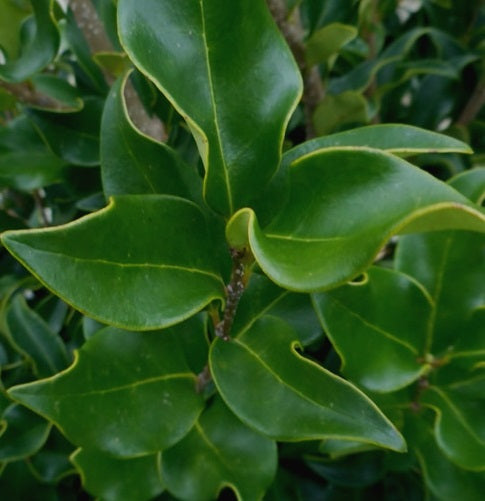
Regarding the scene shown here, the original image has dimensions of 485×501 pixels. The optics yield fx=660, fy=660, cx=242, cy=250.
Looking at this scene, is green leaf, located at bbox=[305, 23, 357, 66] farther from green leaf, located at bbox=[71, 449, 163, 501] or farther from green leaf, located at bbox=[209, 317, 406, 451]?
green leaf, located at bbox=[71, 449, 163, 501]

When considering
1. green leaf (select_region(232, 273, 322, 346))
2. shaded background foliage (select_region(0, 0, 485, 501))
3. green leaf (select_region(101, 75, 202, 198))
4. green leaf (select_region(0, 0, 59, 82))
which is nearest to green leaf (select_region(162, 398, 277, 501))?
shaded background foliage (select_region(0, 0, 485, 501))

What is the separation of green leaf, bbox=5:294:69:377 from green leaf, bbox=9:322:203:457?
0.70 feet

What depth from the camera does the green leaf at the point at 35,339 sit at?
0.76m

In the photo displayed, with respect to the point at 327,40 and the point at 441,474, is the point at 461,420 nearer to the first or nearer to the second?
the point at 441,474

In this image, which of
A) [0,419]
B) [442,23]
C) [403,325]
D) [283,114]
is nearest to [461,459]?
[403,325]

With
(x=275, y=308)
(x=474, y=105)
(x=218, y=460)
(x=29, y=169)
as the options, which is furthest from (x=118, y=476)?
(x=474, y=105)

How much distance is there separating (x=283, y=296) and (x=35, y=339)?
1.04ft

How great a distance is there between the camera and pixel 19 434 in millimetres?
721

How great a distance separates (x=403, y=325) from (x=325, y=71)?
1.53 feet

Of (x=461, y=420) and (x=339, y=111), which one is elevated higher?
(x=339, y=111)

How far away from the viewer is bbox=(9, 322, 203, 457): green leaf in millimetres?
520

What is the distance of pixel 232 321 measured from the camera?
55cm

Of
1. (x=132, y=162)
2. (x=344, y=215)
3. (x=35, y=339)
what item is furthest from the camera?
(x=35, y=339)

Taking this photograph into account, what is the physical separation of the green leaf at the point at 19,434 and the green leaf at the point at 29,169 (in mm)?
257
